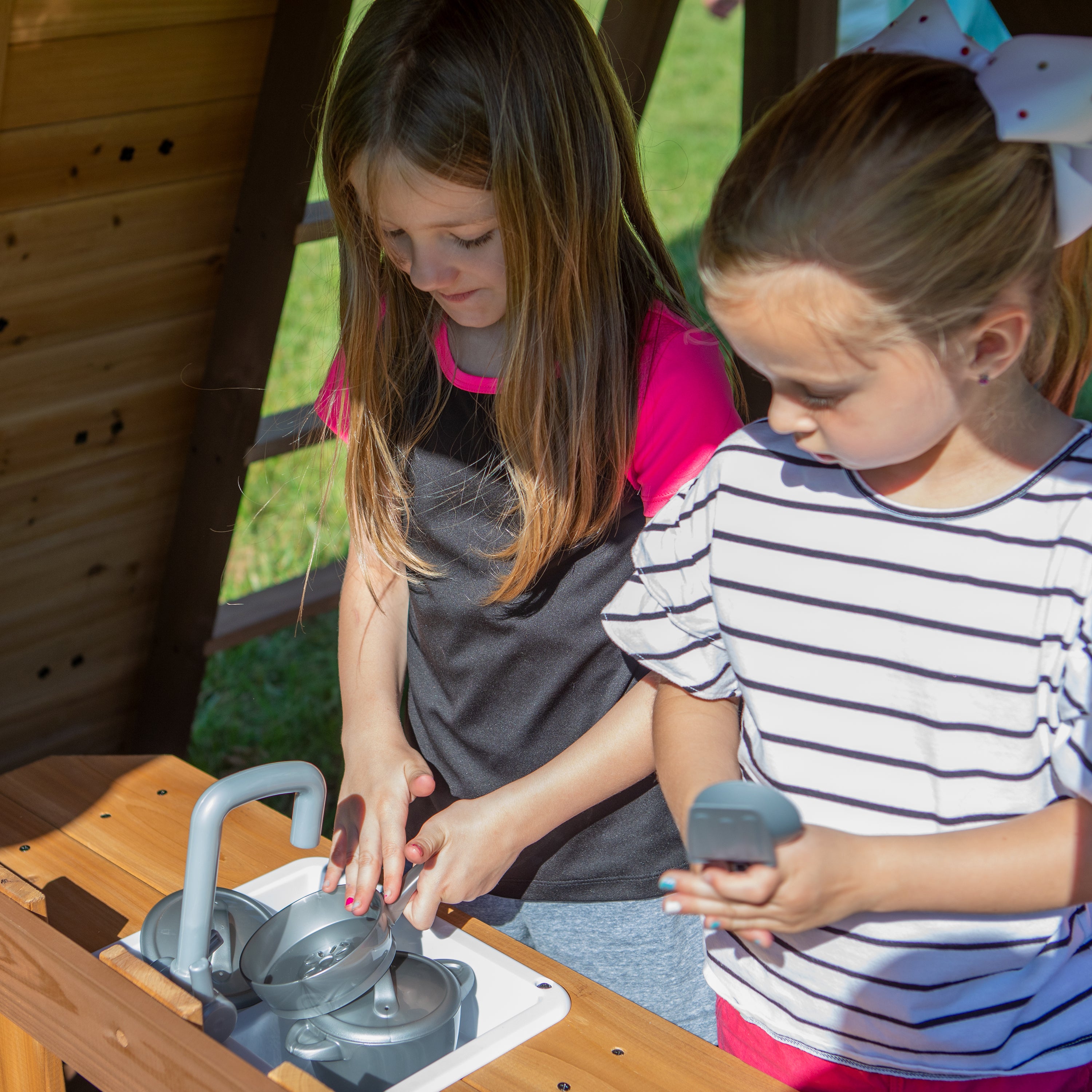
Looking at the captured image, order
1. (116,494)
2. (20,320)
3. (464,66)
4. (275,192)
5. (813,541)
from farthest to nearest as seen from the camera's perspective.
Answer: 1. (116,494)
2. (275,192)
3. (20,320)
4. (464,66)
5. (813,541)

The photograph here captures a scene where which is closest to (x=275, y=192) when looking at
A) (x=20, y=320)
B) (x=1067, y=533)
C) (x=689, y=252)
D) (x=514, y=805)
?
(x=20, y=320)

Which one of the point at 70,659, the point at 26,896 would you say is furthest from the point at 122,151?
the point at 26,896

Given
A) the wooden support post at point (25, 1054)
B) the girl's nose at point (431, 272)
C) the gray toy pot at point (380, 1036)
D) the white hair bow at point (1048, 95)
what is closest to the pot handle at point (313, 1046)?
the gray toy pot at point (380, 1036)

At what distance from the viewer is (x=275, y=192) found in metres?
2.24

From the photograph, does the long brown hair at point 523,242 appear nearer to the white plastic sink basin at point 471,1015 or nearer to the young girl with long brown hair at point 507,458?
the young girl with long brown hair at point 507,458

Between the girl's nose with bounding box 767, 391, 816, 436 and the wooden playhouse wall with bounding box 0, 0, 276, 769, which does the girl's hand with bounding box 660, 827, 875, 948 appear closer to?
the girl's nose with bounding box 767, 391, 816, 436

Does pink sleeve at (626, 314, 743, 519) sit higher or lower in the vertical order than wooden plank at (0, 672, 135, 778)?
higher

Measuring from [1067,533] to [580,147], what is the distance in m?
0.63

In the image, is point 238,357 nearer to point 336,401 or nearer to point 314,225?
point 314,225

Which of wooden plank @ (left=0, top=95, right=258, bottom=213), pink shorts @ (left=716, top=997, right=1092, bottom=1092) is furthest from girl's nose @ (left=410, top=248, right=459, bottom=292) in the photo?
wooden plank @ (left=0, top=95, right=258, bottom=213)

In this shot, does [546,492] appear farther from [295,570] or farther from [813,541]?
[295,570]

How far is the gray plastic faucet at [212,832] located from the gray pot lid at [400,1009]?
12 cm

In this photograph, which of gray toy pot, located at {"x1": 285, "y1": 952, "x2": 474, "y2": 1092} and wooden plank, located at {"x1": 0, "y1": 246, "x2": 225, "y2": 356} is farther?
wooden plank, located at {"x1": 0, "y1": 246, "x2": 225, "y2": 356}

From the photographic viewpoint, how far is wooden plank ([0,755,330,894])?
4.59ft
